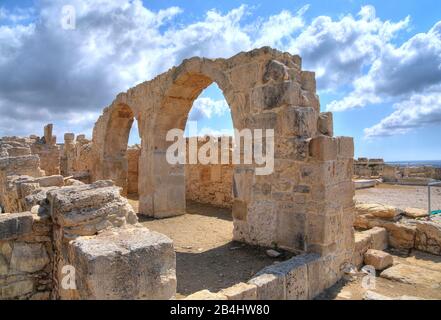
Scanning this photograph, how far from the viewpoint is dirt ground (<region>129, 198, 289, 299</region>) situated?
3.50m

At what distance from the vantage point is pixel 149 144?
7188 millimetres

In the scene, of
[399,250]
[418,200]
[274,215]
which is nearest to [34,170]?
[274,215]

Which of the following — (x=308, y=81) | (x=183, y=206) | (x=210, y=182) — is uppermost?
(x=308, y=81)

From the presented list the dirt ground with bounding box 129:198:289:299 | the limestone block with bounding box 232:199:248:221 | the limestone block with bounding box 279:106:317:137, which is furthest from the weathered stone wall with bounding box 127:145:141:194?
the limestone block with bounding box 279:106:317:137

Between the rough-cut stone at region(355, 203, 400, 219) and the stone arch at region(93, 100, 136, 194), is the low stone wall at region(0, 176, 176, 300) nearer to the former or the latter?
the rough-cut stone at region(355, 203, 400, 219)

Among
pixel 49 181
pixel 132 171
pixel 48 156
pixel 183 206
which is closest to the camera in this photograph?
pixel 49 181

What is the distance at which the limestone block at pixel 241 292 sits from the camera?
259 cm

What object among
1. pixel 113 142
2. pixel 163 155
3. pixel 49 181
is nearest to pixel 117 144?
→ pixel 113 142

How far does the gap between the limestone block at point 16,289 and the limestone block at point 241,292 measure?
1632 millimetres

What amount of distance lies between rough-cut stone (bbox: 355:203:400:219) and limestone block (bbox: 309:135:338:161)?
7.95 feet

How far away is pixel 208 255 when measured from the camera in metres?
4.40

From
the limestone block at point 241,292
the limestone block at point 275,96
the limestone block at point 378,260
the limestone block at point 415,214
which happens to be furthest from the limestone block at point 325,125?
the limestone block at point 415,214

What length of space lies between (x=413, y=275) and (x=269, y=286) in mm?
2477

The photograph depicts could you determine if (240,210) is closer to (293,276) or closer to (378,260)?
(293,276)
